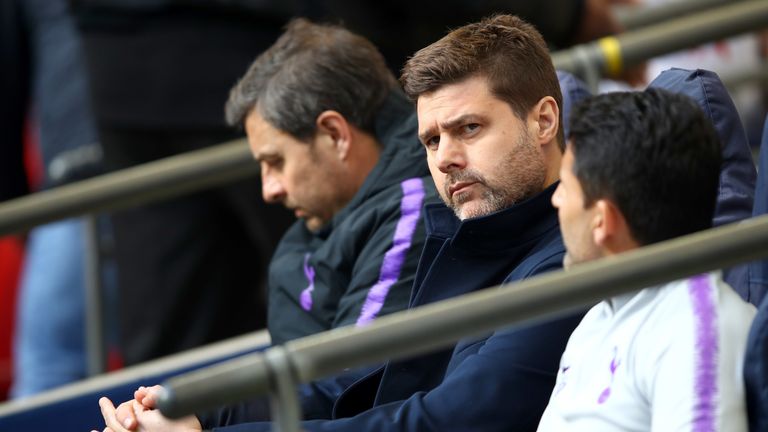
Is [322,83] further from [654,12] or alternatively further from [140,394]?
[654,12]

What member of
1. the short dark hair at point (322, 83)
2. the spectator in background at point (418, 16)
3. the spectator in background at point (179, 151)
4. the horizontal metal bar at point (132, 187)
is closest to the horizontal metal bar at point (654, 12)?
the spectator in background at point (418, 16)

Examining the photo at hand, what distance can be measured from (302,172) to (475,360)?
95 cm

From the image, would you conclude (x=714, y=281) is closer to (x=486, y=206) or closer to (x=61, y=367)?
(x=486, y=206)

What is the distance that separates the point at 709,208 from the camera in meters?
2.39

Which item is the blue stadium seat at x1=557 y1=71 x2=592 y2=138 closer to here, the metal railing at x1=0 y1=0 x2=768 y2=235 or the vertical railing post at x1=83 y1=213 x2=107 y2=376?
the metal railing at x1=0 y1=0 x2=768 y2=235

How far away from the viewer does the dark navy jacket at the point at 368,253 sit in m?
3.21

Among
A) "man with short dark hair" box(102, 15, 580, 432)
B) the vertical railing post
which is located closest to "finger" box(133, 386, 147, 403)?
"man with short dark hair" box(102, 15, 580, 432)

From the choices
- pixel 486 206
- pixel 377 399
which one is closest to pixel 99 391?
pixel 377 399

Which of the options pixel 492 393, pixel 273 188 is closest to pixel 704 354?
pixel 492 393

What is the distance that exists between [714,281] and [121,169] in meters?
2.85

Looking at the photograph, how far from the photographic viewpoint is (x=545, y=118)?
2.90 metres

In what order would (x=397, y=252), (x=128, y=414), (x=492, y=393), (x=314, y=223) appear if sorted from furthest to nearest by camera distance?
(x=314, y=223) → (x=397, y=252) → (x=128, y=414) → (x=492, y=393)

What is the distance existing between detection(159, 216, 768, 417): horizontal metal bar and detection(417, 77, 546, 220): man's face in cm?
66

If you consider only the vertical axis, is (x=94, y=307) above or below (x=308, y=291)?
below
